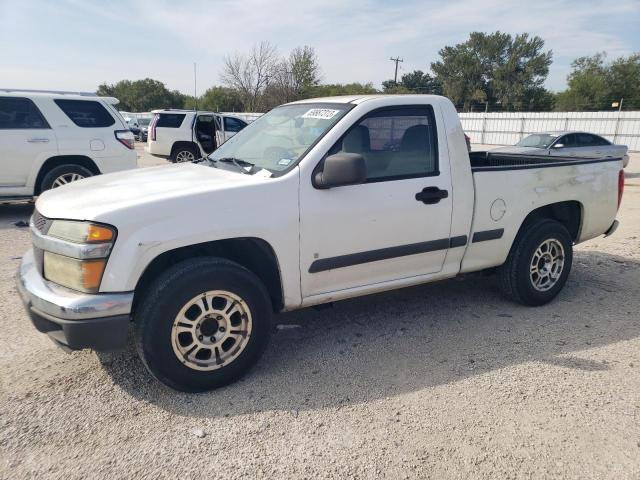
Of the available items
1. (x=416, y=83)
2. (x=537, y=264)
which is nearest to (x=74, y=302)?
(x=537, y=264)

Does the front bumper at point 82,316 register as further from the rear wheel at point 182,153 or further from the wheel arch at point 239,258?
the rear wheel at point 182,153

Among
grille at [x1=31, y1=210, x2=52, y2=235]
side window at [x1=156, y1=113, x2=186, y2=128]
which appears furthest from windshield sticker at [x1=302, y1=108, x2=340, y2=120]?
side window at [x1=156, y1=113, x2=186, y2=128]

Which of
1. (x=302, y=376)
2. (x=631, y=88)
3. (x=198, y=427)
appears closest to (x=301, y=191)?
(x=302, y=376)

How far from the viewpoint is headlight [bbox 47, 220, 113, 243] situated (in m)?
2.65

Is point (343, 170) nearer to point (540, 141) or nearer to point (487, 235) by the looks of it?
point (487, 235)

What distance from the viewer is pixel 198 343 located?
299cm

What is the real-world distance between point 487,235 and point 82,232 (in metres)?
3.02

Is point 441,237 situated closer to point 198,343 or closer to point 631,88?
point 198,343

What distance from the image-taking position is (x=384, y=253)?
3523 mm

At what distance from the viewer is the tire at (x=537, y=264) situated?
4.34m

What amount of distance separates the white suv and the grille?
16.5 ft

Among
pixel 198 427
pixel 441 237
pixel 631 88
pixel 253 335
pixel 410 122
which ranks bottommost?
pixel 198 427

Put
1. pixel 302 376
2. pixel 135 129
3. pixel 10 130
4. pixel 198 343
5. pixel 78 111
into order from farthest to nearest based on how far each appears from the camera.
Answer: pixel 135 129 → pixel 78 111 → pixel 10 130 → pixel 302 376 → pixel 198 343

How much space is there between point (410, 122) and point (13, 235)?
589cm
